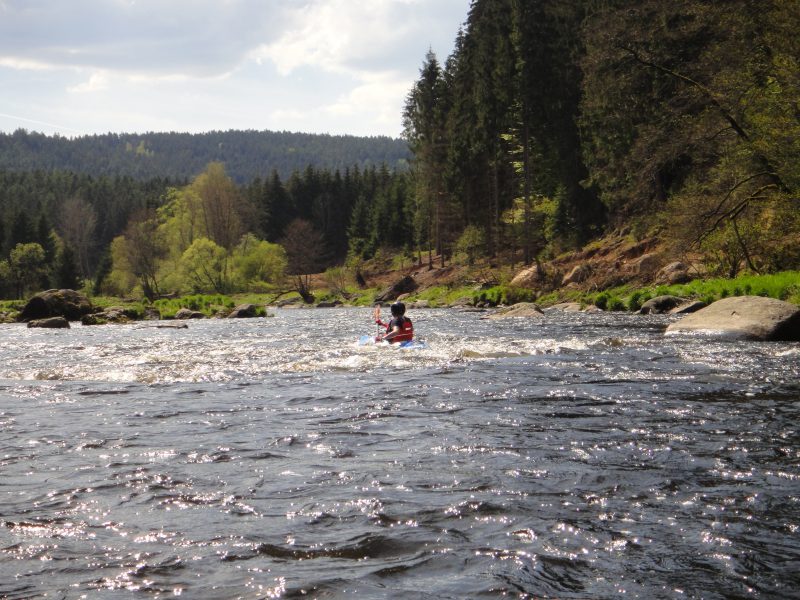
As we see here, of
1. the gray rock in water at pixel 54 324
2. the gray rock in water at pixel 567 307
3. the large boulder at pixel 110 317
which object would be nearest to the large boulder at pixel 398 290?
the large boulder at pixel 110 317

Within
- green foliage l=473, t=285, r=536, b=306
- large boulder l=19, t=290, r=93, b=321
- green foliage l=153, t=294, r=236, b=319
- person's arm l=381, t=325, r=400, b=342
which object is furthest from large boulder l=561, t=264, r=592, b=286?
large boulder l=19, t=290, r=93, b=321

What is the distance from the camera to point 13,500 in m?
6.12

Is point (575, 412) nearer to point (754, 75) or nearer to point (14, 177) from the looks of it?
point (754, 75)

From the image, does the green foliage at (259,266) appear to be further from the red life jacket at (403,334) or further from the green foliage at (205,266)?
the red life jacket at (403,334)

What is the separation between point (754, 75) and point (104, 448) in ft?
75.9

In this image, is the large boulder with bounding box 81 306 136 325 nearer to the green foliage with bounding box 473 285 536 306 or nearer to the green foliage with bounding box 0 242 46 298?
the green foliage with bounding box 473 285 536 306

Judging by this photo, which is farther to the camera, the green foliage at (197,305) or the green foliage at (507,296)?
the green foliage at (197,305)

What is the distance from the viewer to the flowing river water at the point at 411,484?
14.9 ft

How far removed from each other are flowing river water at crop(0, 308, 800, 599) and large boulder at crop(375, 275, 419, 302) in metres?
41.7

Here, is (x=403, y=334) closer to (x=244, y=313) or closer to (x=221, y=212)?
(x=244, y=313)

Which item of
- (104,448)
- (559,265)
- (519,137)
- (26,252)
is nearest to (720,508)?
(104,448)

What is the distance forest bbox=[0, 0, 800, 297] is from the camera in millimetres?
24078

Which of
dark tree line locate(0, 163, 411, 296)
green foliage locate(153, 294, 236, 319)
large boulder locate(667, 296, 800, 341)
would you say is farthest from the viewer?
dark tree line locate(0, 163, 411, 296)

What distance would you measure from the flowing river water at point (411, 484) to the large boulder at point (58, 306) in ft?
91.8
